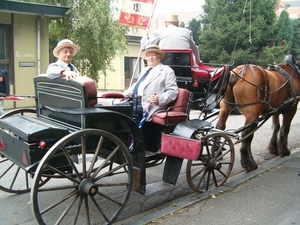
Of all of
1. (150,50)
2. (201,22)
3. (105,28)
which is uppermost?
(201,22)

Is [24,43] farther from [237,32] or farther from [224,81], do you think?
[237,32]

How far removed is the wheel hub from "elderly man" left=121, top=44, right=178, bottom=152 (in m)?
1.34

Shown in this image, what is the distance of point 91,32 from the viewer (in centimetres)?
1290

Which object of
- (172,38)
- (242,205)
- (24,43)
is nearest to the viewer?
(242,205)

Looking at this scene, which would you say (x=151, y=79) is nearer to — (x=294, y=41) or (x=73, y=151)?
(x=73, y=151)

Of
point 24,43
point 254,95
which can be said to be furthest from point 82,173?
point 24,43

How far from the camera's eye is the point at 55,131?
11.5 ft

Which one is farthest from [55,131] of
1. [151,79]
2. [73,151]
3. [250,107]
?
[250,107]

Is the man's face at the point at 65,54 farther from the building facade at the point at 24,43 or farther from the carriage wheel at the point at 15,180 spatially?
the building facade at the point at 24,43

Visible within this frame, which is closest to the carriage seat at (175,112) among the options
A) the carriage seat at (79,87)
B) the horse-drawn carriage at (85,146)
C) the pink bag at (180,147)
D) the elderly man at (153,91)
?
the horse-drawn carriage at (85,146)

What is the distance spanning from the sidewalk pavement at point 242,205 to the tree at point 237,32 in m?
17.2

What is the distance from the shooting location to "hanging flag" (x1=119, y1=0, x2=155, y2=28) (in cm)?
755

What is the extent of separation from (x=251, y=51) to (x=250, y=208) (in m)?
19.9

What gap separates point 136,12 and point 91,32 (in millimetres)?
5620
